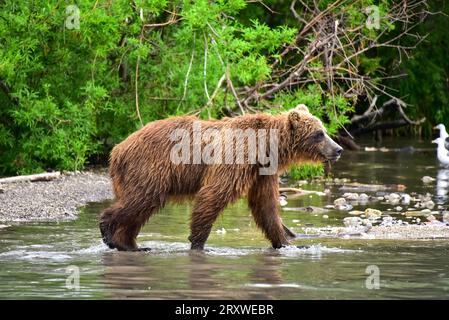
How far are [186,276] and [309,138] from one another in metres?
2.41

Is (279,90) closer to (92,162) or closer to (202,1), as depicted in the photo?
(202,1)

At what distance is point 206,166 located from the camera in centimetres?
1010

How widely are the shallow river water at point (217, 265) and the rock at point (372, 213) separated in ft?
1.73

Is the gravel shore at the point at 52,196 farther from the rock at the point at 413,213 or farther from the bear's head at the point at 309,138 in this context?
the rock at the point at 413,213

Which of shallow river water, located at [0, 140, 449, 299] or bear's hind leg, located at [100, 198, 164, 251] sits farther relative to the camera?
bear's hind leg, located at [100, 198, 164, 251]

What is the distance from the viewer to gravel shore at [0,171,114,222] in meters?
12.1

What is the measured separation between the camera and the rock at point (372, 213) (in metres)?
12.6

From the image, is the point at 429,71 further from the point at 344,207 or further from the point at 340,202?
the point at 344,207

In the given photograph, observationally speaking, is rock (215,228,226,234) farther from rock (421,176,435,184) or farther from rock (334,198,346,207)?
rock (421,176,435,184)

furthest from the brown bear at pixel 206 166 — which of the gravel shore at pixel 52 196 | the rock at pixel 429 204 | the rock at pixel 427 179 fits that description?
the rock at pixel 427 179

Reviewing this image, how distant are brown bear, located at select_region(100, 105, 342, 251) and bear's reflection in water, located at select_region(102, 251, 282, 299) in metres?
0.39

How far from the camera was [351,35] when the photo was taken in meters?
17.8

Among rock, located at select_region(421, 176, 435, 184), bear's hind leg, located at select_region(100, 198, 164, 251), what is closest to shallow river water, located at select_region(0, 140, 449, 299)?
bear's hind leg, located at select_region(100, 198, 164, 251)
